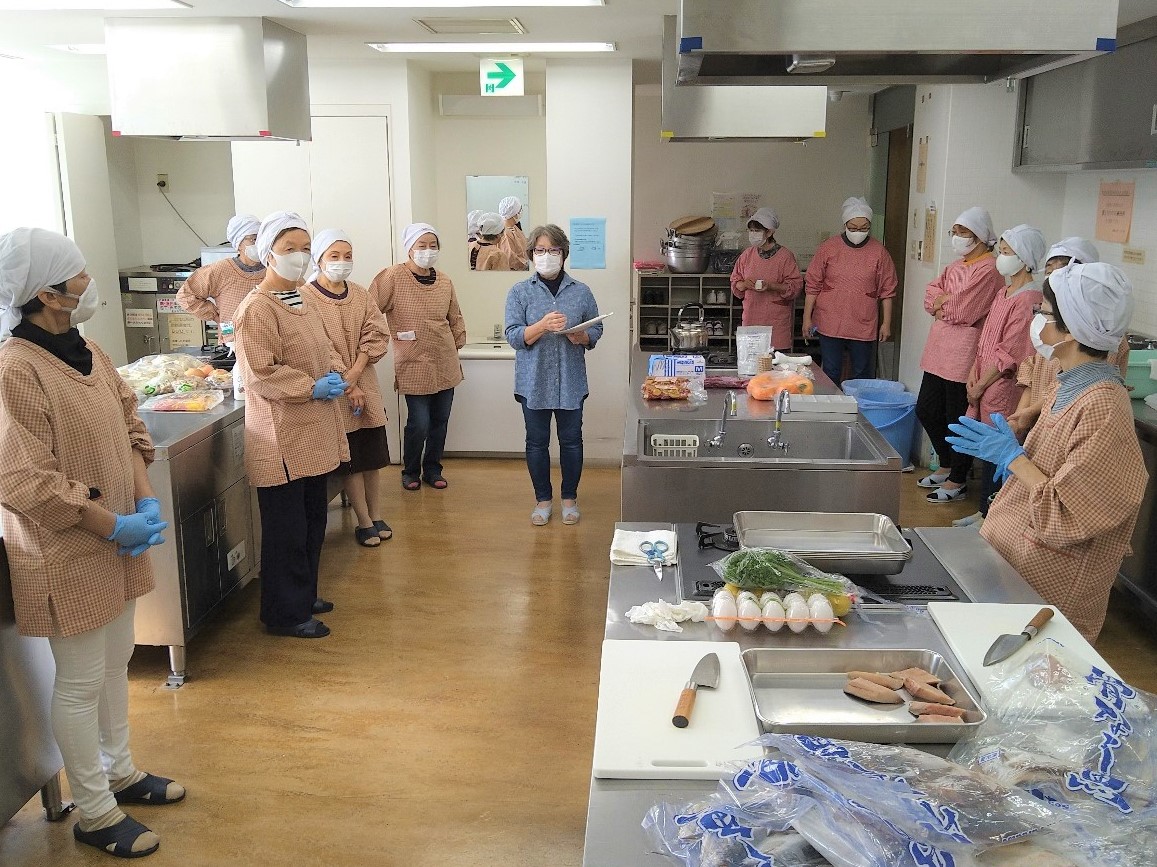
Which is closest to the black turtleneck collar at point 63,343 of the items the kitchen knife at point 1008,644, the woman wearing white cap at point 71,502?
the woman wearing white cap at point 71,502

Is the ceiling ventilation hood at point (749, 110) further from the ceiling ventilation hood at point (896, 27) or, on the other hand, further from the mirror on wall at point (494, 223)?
the ceiling ventilation hood at point (896, 27)

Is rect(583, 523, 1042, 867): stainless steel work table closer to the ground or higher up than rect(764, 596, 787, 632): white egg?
closer to the ground

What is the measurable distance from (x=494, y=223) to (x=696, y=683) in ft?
17.9

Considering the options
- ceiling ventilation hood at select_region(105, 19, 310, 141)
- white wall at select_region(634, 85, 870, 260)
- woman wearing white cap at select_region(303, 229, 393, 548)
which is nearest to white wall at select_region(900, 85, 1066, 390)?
white wall at select_region(634, 85, 870, 260)

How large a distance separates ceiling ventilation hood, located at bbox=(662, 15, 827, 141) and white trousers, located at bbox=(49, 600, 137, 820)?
9.90 ft

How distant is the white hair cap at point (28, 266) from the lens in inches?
92.9

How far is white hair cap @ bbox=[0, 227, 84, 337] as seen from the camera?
2.36 m

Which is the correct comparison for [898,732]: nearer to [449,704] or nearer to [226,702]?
[449,704]

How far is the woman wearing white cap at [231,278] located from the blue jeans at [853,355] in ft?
11.5

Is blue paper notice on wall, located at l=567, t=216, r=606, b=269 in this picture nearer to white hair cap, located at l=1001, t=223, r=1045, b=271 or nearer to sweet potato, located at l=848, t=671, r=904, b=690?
white hair cap, located at l=1001, t=223, r=1045, b=271

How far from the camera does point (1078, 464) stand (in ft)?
7.75

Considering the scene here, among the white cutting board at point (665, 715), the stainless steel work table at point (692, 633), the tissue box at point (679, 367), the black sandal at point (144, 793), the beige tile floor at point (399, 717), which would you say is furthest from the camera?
the tissue box at point (679, 367)

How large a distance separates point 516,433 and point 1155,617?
370 centimetres

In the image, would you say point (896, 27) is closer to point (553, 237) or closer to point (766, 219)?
point (553, 237)
